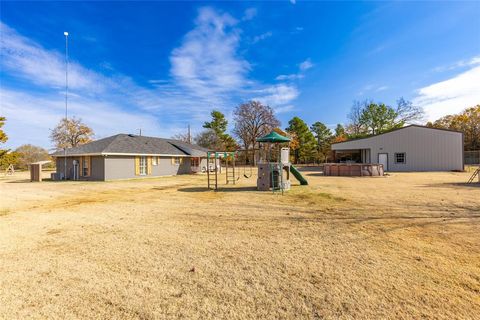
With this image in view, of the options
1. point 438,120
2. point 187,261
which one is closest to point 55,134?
point 187,261

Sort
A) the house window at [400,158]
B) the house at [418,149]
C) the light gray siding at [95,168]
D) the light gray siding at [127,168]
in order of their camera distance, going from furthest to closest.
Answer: the house window at [400,158] < the house at [418,149] < the light gray siding at [127,168] < the light gray siding at [95,168]

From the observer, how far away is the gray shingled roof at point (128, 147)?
19.3 metres

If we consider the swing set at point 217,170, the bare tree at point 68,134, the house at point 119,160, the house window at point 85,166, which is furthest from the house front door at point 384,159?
the bare tree at point 68,134

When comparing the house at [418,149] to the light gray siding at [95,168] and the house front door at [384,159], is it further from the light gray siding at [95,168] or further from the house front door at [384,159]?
the light gray siding at [95,168]

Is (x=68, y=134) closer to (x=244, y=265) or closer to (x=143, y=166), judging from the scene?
(x=143, y=166)

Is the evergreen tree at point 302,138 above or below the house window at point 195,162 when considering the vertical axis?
above

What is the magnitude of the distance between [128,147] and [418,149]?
3072cm

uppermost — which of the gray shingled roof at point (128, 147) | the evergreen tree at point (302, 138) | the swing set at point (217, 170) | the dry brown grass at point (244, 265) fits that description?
the evergreen tree at point (302, 138)

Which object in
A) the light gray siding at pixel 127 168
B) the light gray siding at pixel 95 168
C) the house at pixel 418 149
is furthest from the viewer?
the house at pixel 418 149

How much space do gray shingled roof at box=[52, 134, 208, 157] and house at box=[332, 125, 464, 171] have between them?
21614 millimetres

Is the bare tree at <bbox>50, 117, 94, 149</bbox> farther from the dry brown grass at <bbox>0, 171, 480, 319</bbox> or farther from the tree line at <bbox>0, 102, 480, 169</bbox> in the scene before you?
the dry brown grass at <bbox>0, 171, 480, 319</bbox>

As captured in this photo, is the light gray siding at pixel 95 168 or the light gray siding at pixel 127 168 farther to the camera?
the light gray siding at pixel 127 168

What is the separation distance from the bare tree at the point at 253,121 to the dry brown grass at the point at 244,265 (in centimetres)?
3956

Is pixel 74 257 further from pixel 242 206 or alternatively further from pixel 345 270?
pixel 242 206
